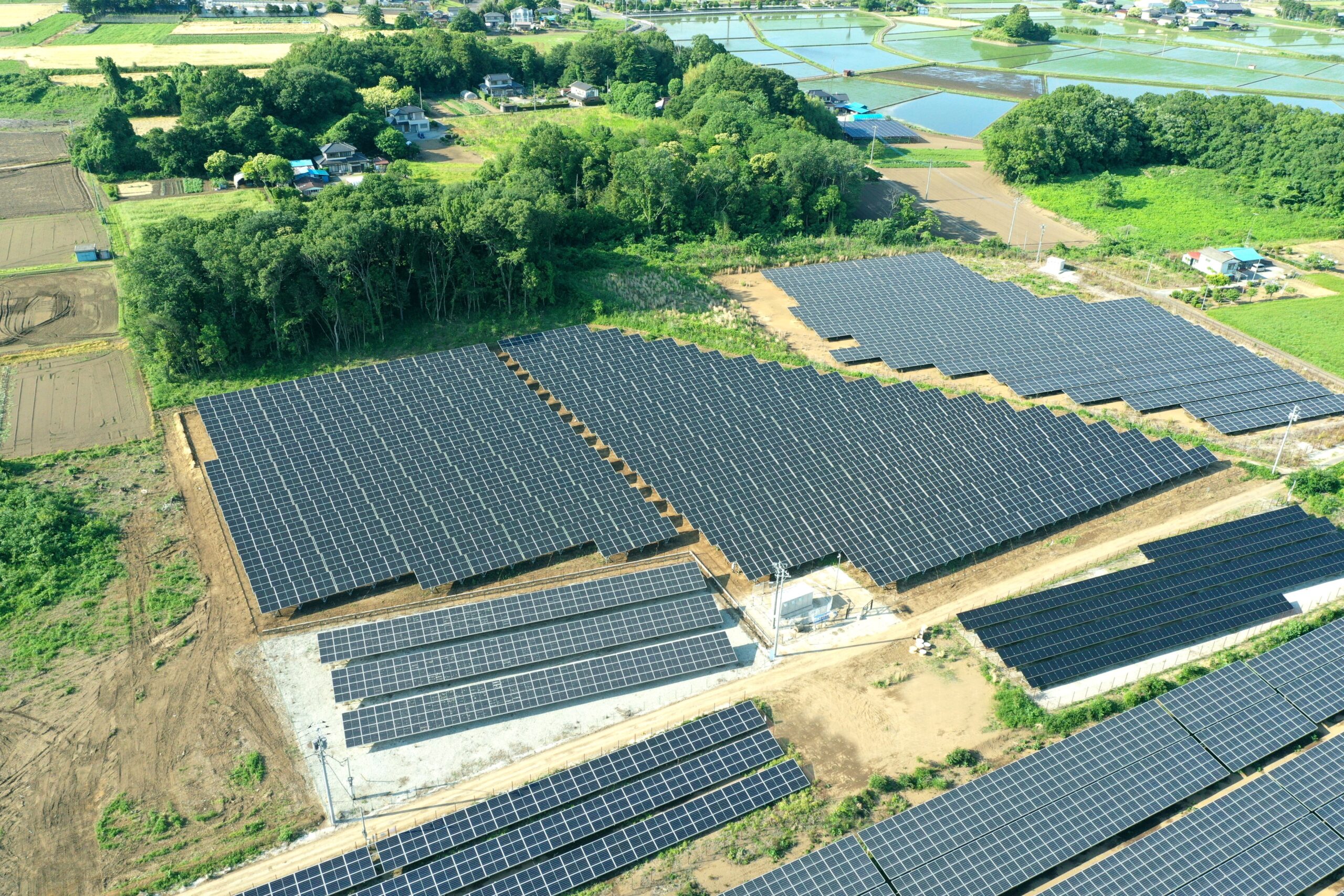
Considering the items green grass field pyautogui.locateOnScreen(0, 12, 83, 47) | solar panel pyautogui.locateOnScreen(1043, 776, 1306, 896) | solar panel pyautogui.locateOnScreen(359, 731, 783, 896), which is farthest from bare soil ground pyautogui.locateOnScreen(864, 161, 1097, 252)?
green grass field pyautogui.locateOnScreen(0, 12, 83, 47)

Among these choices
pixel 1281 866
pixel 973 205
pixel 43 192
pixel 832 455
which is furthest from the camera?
pixel 973 205

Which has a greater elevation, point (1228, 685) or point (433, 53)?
point (433, 53)

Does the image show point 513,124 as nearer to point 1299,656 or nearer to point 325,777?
point 325,777

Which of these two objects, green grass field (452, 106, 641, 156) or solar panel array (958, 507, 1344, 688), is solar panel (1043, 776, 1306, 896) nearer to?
solar panel array (958, 507, 1344, 688)

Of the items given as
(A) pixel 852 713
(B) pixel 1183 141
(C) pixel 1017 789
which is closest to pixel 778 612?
(A) pixel 852 713

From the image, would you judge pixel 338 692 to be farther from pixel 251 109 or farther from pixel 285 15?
pixel 285 15

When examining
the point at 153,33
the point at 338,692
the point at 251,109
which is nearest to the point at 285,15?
the point at 153,33
